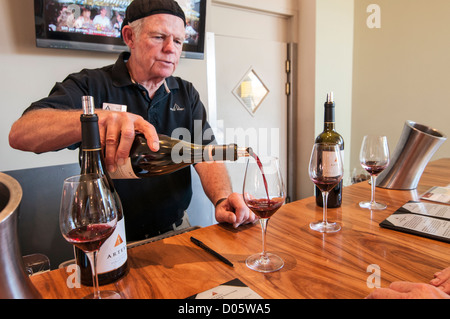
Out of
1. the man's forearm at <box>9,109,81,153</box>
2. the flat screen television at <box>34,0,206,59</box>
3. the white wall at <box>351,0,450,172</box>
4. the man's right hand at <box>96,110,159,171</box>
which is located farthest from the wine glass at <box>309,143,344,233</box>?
the white wall at <box>351,0,450,172</box>

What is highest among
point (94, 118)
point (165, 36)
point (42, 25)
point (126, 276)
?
point (42, 25)

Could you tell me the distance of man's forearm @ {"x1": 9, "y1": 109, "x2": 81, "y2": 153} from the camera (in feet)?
2.80

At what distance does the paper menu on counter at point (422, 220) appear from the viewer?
0.79m

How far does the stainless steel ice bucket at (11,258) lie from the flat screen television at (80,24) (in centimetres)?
166

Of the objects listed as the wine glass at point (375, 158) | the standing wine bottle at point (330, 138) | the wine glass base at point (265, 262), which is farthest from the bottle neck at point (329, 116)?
the wine glass base at point (265, 262)

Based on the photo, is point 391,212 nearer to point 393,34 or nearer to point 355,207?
point 355,207

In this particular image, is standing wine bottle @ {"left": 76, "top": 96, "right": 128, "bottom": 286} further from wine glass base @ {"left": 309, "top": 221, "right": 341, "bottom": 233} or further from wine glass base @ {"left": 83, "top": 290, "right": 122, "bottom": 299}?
wine glass base @ {"left": 309, "top": 221, "right": 341, "bottom": 233}

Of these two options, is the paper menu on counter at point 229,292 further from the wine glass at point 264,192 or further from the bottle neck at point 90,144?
the bottle neck at point 90,144

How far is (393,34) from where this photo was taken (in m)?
2.90

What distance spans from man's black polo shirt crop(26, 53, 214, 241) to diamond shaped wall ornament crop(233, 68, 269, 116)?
1.47 meters

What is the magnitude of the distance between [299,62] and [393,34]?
34.7 inches

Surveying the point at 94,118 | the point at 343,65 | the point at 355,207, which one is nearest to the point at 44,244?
the point at 94,118

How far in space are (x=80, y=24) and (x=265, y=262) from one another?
5.87ft

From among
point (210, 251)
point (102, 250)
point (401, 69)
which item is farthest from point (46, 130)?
point (401, 69)
